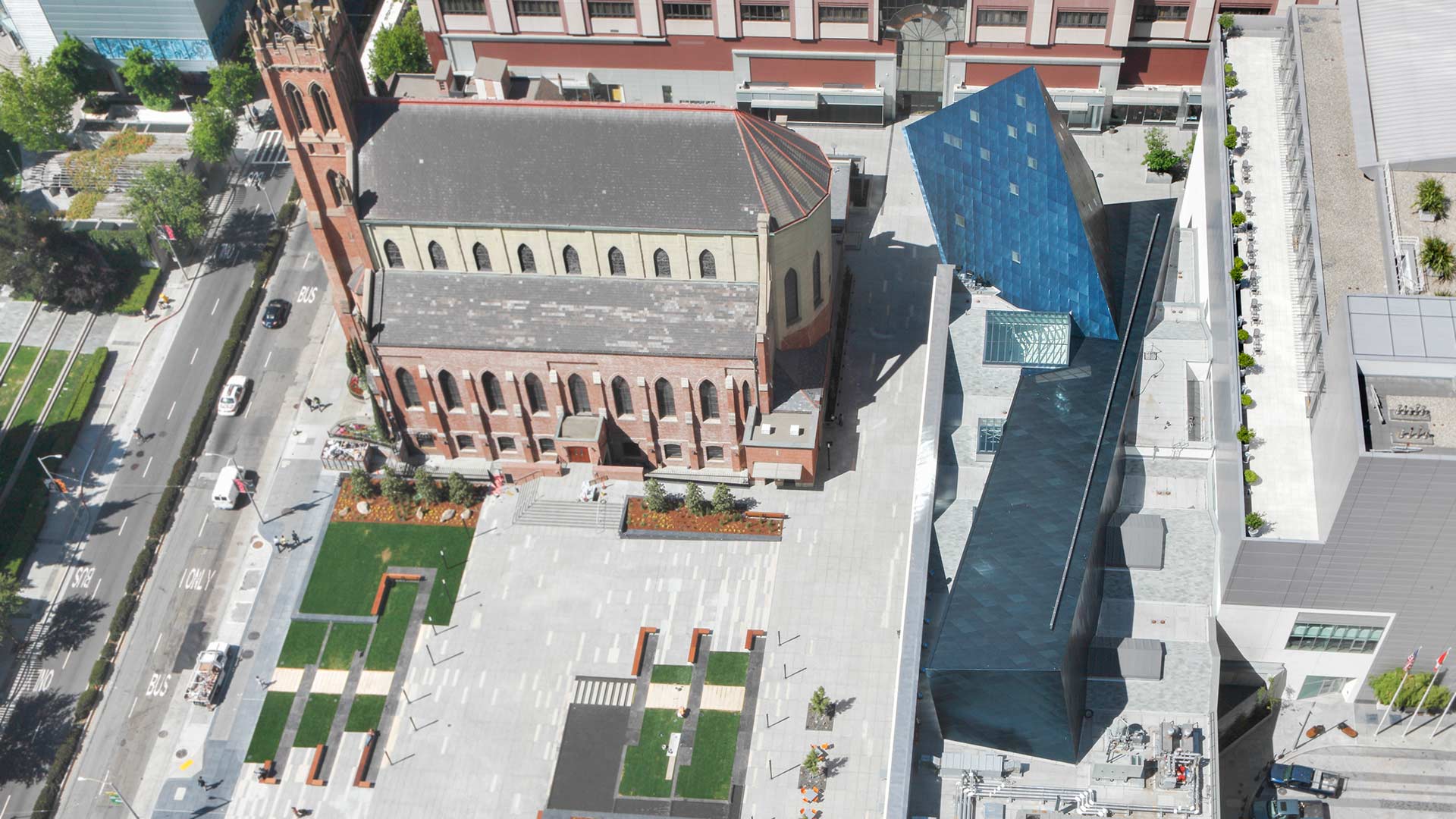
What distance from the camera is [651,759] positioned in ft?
297

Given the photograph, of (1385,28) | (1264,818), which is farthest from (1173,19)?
(1264,818)

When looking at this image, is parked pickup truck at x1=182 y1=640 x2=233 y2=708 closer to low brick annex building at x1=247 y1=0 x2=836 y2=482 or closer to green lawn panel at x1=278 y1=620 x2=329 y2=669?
green lawn panel at x1=278 y1=620 x2=329 y2=669

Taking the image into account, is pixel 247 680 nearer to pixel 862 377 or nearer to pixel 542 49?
pixel 862 377

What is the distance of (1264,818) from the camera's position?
83.5 metres

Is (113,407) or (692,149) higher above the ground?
(692,149)

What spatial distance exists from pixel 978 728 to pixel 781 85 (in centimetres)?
7712

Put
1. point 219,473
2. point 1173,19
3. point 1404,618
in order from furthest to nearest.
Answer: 1. point 1173,19
2. point 219,473
3. point 1404,618

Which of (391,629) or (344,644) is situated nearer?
(344,644)

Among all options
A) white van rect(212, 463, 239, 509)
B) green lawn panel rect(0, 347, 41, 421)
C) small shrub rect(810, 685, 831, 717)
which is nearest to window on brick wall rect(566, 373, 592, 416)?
white van rect(212, 463, 239, 509)

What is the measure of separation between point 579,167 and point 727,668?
38141 millimetres

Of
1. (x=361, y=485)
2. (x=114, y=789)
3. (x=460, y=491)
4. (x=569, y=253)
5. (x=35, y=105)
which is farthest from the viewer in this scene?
(x=35, y=105)

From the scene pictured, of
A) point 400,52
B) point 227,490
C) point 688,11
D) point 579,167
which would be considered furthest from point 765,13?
point 227,490

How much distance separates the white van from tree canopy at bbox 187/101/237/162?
125ft

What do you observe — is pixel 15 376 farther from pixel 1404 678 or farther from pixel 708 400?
pixel 1404 678
